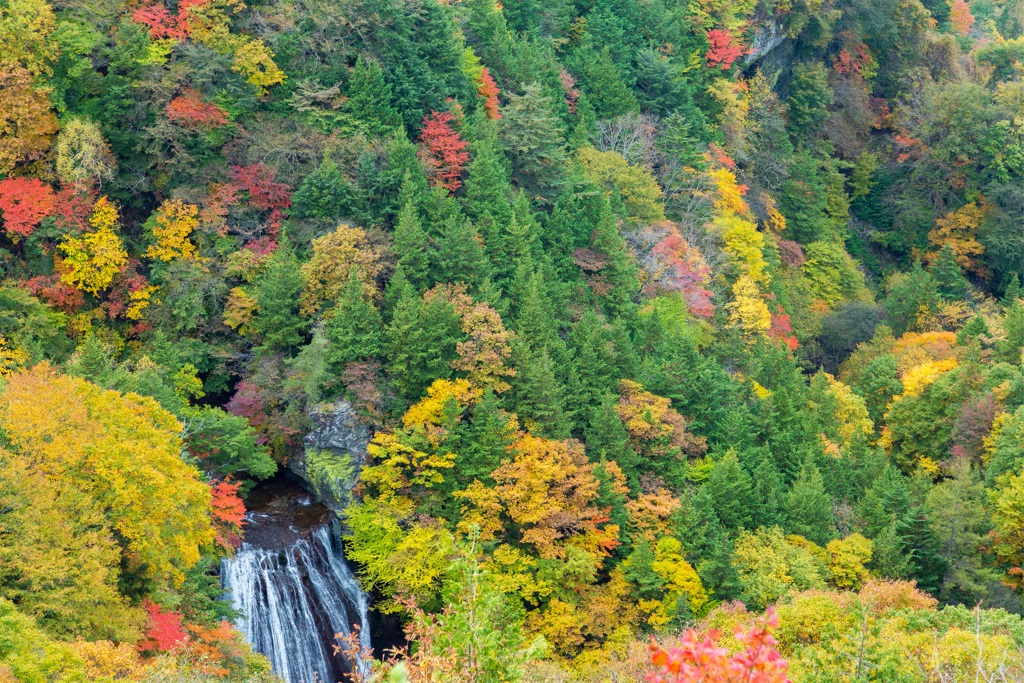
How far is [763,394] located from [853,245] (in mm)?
25098

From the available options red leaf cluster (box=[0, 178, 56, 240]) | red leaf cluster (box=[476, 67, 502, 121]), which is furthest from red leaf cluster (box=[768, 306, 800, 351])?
red leaf cluster (box=[0, 178, 56, 240])

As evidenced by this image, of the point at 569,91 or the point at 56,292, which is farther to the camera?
the point at 569,91

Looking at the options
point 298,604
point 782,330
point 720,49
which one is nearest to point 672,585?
point 298,604

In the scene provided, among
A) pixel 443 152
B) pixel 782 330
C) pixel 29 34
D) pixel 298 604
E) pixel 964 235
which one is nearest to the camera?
pixel 298 604

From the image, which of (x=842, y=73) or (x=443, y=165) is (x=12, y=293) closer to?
(x=443, y=165)

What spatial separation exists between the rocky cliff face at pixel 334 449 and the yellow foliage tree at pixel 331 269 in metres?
3.76

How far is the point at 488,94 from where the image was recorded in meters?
43.0

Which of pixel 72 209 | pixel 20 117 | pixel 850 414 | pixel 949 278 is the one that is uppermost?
pixel 949 278

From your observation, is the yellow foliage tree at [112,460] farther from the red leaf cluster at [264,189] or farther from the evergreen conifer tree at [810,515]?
the evergreen conifer tree at [810,515]

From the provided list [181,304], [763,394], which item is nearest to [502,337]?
[181,304]

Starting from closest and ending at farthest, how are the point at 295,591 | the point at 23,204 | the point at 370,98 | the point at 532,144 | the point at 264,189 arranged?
the point at 295,591
the point at 23,204
the point at 264,189
the point at 370,98
the point at 532,144

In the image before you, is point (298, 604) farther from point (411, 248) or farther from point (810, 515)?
point (810, 515)

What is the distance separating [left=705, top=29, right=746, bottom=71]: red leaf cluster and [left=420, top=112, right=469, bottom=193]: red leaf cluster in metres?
22.9

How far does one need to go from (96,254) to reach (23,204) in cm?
270
